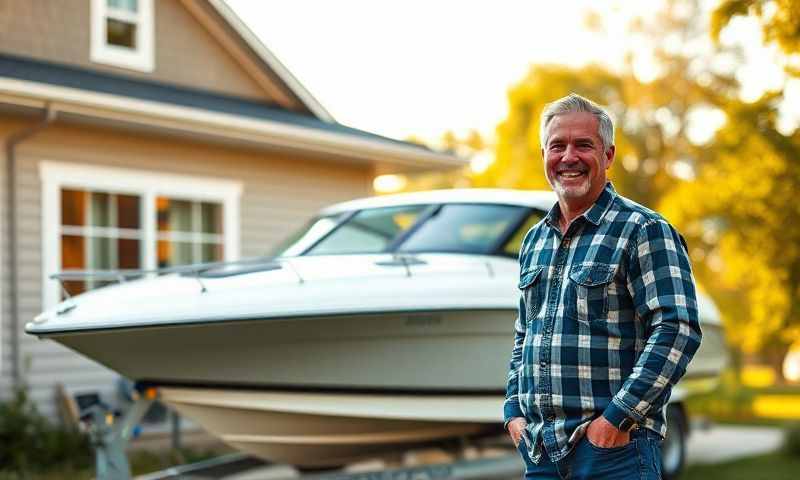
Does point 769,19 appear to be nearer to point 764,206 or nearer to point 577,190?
point 764,206

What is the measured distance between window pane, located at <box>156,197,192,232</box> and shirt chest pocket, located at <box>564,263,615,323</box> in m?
7.90

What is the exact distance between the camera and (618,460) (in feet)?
9.18

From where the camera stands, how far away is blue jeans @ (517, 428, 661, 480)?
2797 mm

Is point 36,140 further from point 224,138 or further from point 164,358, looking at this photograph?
point 164,358

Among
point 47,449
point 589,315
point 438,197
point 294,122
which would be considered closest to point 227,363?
point 438,197

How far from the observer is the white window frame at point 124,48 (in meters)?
10.4

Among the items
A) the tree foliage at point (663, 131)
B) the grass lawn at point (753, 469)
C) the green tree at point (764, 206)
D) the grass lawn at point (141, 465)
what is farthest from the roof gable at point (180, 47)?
the tree foliage at point (663, 131)

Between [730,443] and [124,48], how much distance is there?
26.0 feet

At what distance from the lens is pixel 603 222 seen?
293 centimetres

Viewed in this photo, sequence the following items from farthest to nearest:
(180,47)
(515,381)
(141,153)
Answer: (180,47) < (141,153) < (515,381)

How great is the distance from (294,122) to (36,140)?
9.30 feet

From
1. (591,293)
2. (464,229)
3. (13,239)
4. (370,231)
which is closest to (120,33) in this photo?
(13,239)

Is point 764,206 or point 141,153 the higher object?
point 141,153

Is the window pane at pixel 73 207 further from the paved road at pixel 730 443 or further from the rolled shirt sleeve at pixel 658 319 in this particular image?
the rolled shirt sleeve at pixel 658 319
